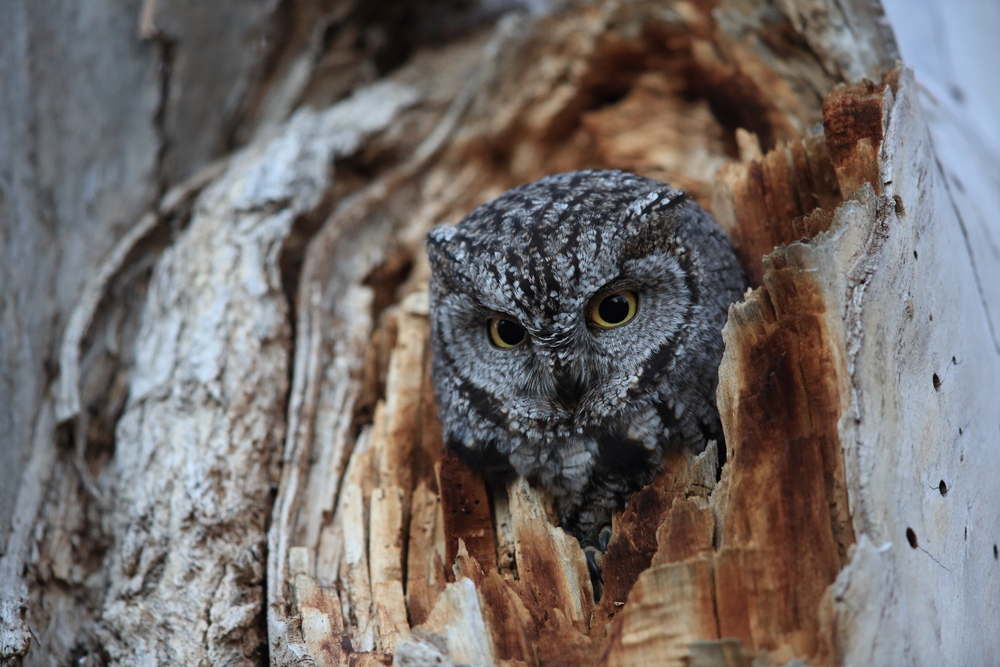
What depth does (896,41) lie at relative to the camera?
8.73ft

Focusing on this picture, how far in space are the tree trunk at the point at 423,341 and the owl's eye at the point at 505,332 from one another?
0.48m

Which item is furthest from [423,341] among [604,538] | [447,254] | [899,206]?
[899,206]

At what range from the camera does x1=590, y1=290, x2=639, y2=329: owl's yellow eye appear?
229 cm

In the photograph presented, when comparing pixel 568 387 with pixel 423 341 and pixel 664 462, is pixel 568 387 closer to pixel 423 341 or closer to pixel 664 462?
pixel 664 462

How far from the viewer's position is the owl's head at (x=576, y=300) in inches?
86.9

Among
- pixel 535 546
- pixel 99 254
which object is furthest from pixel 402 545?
pixel 99 254

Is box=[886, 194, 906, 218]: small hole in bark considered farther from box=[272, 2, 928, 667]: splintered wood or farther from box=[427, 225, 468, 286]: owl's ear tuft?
box=[427, 225, 468, 286]: owl's ear tuft

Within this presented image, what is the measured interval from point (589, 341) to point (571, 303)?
165 millimetres

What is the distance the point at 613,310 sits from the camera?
7.54 ft

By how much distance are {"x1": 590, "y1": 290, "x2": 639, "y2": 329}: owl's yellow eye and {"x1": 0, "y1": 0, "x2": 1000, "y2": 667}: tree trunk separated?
0.39 m

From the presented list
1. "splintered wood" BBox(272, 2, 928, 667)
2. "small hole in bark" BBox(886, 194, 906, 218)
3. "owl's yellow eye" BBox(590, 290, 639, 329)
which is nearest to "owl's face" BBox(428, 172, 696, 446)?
"owl's yellow eye" BBox(590, 290, 639, 329)

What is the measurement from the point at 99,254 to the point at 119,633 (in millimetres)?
1690

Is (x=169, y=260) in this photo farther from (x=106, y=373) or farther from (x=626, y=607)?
(x=626, y=607)

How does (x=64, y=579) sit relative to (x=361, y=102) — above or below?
below
